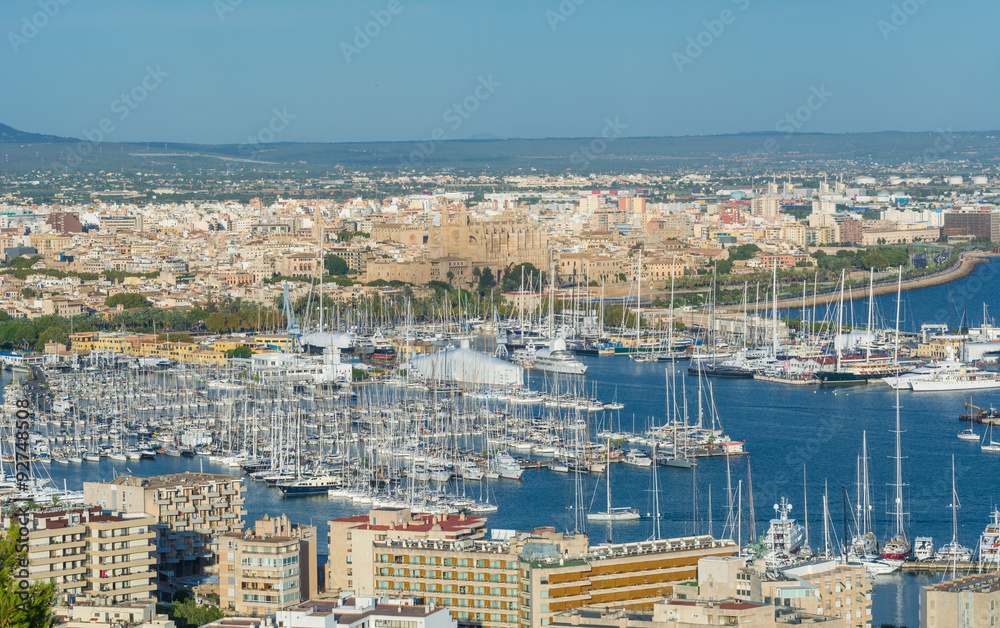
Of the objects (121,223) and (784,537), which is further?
(121,223)

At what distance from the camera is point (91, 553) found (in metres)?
8.20

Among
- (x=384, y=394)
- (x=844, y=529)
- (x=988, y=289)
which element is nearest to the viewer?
(x=844, y=529)

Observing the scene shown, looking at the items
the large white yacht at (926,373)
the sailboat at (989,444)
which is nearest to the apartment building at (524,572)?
the sailboat at (989,444)

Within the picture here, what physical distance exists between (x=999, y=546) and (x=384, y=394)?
8.07 m

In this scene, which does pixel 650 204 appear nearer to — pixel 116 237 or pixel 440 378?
pixel 116 237

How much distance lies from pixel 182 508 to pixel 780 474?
14.8 ft

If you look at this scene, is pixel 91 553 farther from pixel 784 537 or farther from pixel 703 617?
pixel 784 537

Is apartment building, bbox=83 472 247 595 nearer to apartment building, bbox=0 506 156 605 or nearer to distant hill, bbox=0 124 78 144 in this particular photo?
apartment building, bbox=0 506 156 605

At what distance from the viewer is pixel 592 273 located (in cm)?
2992

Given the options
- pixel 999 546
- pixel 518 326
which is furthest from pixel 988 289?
pixel 999 546

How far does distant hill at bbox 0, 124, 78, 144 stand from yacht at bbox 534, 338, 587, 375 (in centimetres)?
6503

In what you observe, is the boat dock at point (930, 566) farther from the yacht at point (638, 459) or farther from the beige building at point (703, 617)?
the yacht at point (638, 459)

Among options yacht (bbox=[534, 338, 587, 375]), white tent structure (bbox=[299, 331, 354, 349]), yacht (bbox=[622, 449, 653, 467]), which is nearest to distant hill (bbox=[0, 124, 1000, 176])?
white tent structure (bbox=[299, 331, 354, 349])

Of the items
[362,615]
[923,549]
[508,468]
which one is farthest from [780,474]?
[362,615]
